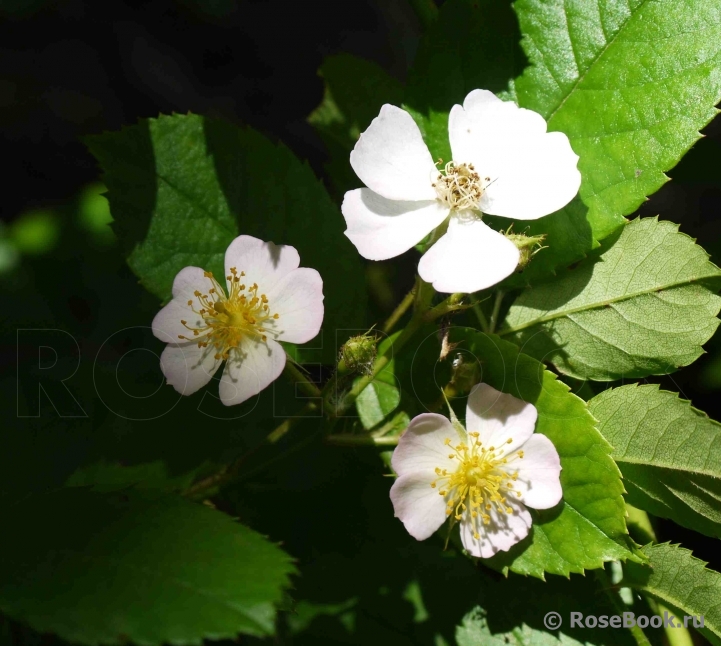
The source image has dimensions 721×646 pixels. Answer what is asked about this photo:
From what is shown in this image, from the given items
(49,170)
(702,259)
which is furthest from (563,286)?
(49,170)

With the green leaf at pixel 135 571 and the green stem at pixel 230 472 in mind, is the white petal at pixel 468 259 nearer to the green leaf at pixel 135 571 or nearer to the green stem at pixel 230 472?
the green stem at pixel 230 472

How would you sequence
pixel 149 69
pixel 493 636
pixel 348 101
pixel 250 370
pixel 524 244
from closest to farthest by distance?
pixel 524 244 → pixel 250 370 → pixel 493 636 → pixel 348 101 → pixel 149 69

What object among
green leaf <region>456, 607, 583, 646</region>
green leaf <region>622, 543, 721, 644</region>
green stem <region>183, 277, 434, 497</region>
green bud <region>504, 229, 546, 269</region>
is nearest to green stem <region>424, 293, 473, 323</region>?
green stem <region>183, 277, 434, 497</region>

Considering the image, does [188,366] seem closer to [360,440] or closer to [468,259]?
[360,440]

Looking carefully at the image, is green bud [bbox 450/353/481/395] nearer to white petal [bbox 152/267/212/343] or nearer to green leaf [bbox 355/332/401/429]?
green leaf [bbox 355/332/401/429]

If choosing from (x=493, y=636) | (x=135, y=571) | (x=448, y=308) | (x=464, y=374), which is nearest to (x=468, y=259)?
(x=448, y=308)
